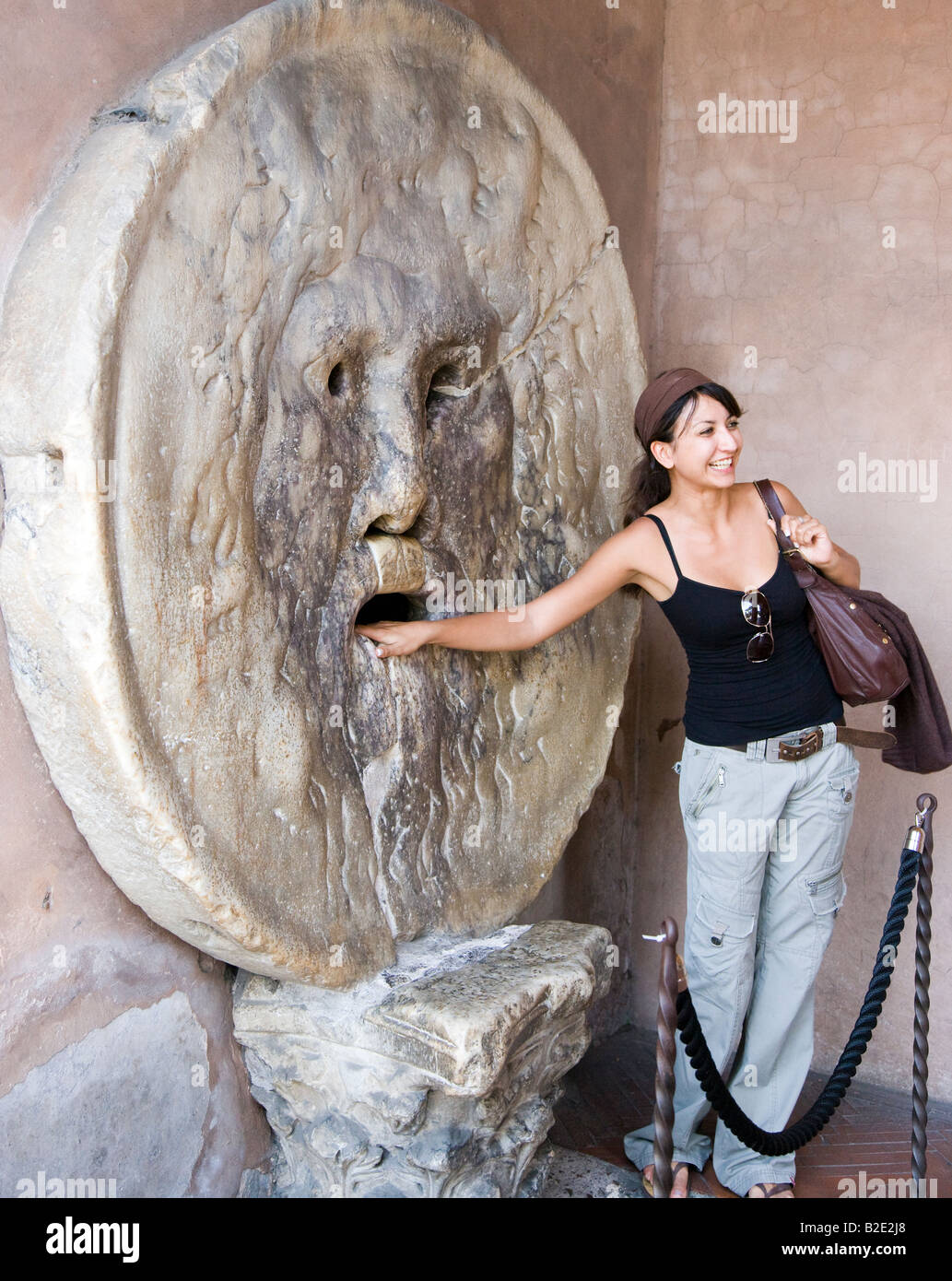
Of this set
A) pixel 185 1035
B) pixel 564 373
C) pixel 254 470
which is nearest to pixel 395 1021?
pixel 185 1035

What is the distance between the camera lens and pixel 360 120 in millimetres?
2365

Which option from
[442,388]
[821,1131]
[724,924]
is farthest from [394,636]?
[821,1131]

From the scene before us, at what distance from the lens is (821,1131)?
3475 mm

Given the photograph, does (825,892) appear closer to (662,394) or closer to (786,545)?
(786,545)

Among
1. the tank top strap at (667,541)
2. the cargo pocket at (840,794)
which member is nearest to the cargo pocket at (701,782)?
the cargo pocket at (840,794)

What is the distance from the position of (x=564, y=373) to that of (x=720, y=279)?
3.77 feet

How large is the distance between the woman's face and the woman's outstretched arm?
0.65 feet

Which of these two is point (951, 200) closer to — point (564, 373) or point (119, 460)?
point (564, 373)

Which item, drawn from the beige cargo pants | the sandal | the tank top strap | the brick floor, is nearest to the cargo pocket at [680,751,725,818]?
the beige cargo pants

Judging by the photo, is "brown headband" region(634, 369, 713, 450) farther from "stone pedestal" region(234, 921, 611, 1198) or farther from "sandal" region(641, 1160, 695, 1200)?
"sandal" region(641, 1160, 695, 1200)

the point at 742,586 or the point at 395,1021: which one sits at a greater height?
the point at 742,586

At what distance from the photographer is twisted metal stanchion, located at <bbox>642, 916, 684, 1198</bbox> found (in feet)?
6.34

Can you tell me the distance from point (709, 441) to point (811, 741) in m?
0.70

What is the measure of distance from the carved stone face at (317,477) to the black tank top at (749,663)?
38cm
